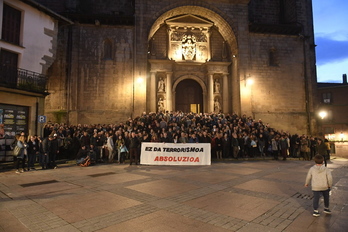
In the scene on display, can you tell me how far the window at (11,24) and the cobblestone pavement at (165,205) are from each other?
10.1 metres

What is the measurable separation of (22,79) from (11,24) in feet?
11.2

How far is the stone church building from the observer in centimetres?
2189

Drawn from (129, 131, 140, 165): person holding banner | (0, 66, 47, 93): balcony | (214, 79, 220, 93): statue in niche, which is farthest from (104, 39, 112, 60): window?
(129, 131, 140, 165): person holding banner

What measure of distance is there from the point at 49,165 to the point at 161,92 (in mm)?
14538

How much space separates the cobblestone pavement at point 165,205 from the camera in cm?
425

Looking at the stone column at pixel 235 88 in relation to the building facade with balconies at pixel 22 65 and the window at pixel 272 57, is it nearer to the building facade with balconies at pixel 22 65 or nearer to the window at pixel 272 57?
the window at pixel 272 57

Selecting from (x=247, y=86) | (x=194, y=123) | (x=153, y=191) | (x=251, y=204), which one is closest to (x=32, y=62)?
(x=194, y=123)

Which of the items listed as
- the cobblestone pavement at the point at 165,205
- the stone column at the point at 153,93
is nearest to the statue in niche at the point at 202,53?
the stone column at the point at 153,93

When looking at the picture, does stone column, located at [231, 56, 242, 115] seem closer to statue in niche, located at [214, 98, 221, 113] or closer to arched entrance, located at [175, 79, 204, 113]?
statue in niche, located at [214, 98, 221, 113]

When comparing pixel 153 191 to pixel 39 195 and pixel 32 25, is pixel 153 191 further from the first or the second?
pixel 32 25

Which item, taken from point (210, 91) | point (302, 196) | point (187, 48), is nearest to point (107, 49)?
point (187, 48)

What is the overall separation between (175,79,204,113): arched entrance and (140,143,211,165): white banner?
45.0 feet

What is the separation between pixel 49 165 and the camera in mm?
11406

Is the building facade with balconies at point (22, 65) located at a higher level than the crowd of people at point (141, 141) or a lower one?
higher
